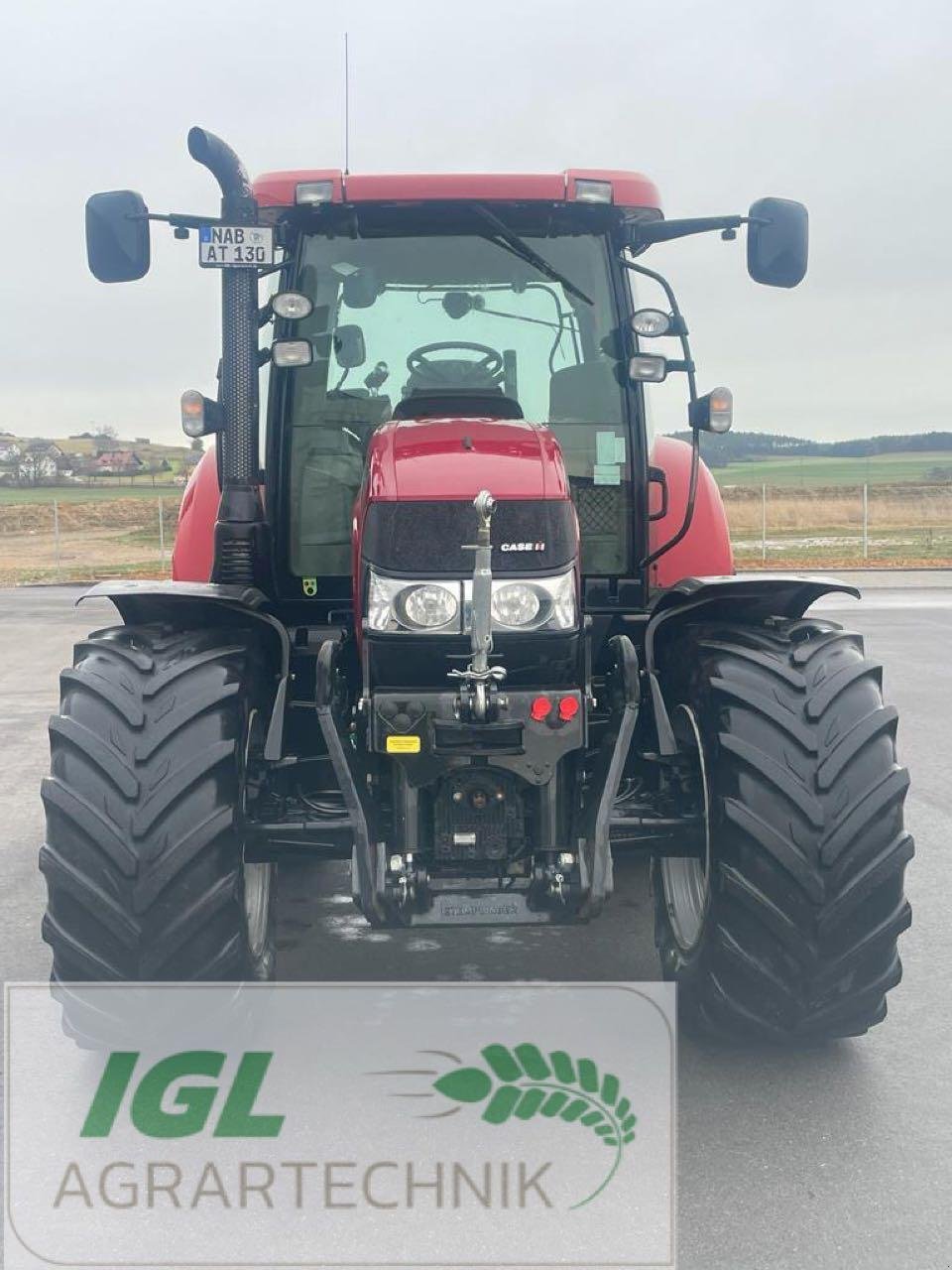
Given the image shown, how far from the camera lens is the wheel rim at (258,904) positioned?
14.3 ft

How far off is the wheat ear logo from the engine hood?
1602 millimetres

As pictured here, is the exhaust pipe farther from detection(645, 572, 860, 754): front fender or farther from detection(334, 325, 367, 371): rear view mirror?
detection(645, 572, 860, 754): front fender

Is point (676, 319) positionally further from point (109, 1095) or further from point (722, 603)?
point (109, 1095)

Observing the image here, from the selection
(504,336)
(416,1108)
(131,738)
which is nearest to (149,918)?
(131,738)

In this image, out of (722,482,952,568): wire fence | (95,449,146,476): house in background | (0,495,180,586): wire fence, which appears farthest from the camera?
(95,449,146,476): house in background

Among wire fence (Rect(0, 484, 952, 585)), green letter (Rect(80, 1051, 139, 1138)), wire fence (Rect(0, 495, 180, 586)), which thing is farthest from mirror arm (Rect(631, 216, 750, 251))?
wire fence (Rect(0, 484, 952, 585))

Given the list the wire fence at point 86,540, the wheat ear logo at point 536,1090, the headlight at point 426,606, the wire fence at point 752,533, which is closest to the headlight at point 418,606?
the headlight at point 426,606

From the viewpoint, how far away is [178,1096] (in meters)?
3.87

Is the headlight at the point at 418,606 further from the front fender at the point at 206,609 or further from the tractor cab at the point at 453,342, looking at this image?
the tractor cab at the point at 453,342

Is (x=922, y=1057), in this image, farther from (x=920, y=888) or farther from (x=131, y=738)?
(x=131, y=738)

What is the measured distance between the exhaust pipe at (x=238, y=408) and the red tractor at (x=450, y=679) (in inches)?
0.4

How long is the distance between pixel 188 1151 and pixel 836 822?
1.89m

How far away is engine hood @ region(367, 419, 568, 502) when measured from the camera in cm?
403

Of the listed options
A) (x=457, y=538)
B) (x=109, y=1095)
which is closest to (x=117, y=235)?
(x=457, y=538)
